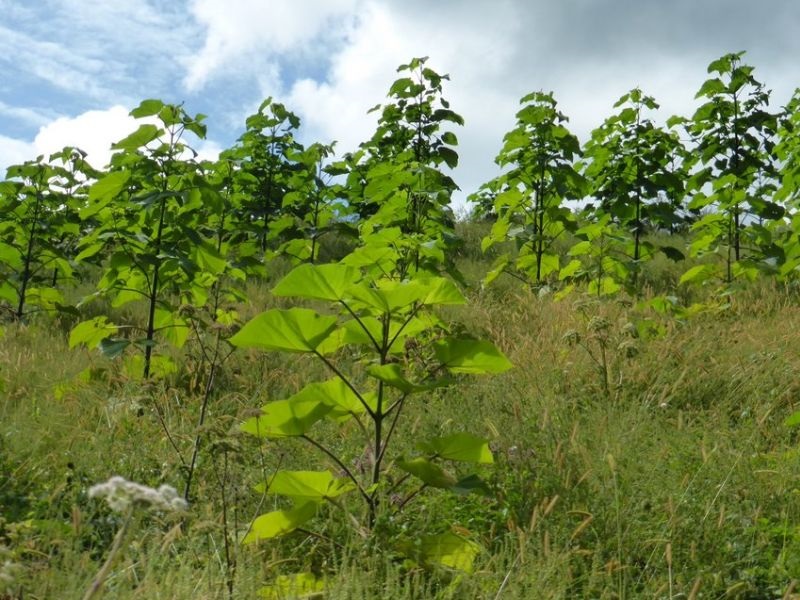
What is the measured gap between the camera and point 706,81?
31.1 feet

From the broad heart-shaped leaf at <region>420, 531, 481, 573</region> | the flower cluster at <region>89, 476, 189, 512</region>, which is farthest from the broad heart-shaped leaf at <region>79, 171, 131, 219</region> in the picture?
the flower cluster at <region>89, 476, 189, 512</region>

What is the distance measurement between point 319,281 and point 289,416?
0.50 meters

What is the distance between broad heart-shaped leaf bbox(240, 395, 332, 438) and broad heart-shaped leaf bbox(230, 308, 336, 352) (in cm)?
21

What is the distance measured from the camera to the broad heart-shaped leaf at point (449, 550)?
2.90m

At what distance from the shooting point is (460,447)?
Result: 2916mm

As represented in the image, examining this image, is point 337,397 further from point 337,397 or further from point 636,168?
point 636,168

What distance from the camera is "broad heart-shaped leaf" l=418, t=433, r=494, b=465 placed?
2.89 m

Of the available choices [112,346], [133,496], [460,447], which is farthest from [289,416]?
[112,346]

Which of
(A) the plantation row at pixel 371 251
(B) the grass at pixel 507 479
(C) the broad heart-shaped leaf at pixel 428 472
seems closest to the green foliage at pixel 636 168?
(A) the plantation row at pixel 371 251

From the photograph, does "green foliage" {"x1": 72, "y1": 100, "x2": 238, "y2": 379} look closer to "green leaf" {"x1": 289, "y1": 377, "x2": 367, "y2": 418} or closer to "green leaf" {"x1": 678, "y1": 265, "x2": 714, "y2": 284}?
"green leaf" {"x1": 289, "y1": 377, "x2": 367, "y2": 418}

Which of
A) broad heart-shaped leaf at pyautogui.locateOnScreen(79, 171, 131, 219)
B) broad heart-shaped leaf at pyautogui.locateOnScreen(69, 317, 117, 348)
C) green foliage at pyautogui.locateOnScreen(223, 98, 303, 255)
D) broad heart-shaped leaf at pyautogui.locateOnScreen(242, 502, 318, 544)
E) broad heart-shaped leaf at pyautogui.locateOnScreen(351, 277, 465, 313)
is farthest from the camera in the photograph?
green foliage at pyautogui.locateOnScreen(223, 98, 303, 255)

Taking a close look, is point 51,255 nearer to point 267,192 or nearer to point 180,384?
point 180,384

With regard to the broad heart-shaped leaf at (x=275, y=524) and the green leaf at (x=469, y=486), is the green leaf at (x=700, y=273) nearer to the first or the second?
the green leaf at (x=469, y=486)

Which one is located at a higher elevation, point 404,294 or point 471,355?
point 404,294
